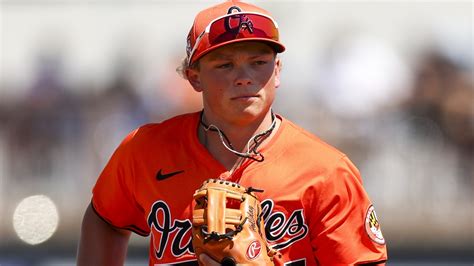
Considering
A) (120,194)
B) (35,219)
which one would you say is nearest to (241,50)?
(120,194)

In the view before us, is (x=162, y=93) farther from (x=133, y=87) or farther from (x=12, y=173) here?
(x=12, y=173)

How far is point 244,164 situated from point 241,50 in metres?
0.45

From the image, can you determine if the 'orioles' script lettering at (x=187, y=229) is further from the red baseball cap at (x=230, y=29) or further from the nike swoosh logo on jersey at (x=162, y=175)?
the red baseball cap at (x=230, y=29)

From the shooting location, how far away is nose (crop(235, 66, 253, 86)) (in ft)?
13.6

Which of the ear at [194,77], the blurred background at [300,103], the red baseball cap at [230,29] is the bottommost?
the blurred background at [300,103]

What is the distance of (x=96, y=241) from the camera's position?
4715 mm

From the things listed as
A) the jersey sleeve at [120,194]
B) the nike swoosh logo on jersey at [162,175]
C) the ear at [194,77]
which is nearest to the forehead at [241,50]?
the ear at [194,77]

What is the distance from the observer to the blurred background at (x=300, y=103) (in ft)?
36.3

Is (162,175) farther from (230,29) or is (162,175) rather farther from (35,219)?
(35,219)

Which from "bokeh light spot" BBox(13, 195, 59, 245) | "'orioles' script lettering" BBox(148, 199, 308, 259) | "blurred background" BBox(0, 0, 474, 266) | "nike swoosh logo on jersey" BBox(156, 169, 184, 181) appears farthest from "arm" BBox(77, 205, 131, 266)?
"bokeh light spot" BBox(13, 195, 59, 245)

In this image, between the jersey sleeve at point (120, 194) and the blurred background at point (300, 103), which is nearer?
the jersey sleeve at point (120, 194)

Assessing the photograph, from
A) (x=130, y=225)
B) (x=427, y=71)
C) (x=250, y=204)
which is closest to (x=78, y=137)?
(x=427, y=71)

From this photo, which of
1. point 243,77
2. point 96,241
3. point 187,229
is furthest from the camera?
point 96,241

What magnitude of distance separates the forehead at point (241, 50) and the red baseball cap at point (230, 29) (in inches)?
1.3
